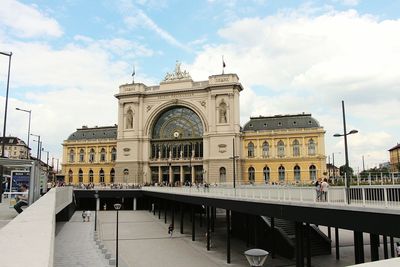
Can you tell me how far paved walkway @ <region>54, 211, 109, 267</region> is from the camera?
25.7 metres

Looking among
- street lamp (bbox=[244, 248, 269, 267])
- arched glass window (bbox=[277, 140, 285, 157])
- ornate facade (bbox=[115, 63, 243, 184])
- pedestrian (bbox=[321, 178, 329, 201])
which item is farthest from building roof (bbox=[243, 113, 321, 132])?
street lamp (bbox=[244, 248, 269, 267])

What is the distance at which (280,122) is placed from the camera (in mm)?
84188

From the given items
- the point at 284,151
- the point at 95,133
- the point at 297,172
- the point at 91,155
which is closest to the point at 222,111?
the point at 284,151

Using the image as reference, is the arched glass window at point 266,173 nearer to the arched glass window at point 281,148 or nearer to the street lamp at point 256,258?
the arched glass window at point 281,148

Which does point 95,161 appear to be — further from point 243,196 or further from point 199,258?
point 243,196

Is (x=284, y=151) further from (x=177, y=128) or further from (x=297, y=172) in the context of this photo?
(x=177, y=128)

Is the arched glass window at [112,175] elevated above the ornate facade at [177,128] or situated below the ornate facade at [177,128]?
below

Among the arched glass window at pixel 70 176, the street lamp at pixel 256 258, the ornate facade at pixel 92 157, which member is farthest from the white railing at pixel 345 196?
the arched glass window at pixel 70 176

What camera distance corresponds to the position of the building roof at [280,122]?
3206 inches

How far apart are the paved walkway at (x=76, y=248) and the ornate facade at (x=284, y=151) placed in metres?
42.6

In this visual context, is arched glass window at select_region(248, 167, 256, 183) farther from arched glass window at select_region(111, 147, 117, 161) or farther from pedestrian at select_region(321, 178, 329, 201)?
pedestrian at select_region(321, 178, 329, 201)

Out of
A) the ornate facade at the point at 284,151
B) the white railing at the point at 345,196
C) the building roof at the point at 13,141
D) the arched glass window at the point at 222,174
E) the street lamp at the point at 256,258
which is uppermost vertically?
the building roof at the point at 13,141

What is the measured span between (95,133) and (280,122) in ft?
167

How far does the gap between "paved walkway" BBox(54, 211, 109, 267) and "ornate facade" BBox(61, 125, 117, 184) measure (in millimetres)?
49504
